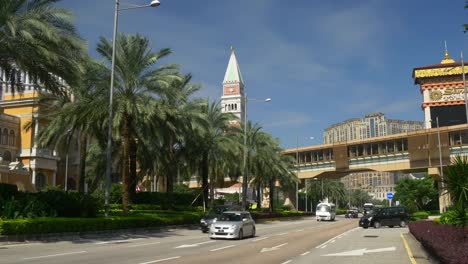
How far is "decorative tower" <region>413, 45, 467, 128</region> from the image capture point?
98.1 metres

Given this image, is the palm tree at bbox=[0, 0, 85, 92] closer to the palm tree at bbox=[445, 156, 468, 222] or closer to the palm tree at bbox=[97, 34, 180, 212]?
the palm tree at bbox=[97, 34, 180, 212]

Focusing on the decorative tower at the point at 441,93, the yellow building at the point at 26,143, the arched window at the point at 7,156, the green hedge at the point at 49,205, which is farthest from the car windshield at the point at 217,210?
the decorative tower at the point at 441,93

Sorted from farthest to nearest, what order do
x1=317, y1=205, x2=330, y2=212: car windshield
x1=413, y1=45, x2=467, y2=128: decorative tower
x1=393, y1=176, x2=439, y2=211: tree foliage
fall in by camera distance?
x1=413, y1=45, x2=467, y2=128: decorative tower
x1=393, y1=176, x2=439, y2=211: tree foliage
x1=317, y1=205, x2=330, y2=212: car windshield

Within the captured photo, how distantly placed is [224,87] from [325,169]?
98271 mm

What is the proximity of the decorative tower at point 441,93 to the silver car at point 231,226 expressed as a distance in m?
81.8

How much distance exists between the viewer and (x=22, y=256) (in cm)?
1493

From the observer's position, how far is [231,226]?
23.5m

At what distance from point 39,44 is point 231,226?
39.8 ft

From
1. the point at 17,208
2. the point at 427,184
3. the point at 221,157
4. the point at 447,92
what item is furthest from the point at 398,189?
the point at 17,208

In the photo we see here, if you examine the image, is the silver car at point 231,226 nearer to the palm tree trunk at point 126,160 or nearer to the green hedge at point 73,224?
the green hedge at point 73,224

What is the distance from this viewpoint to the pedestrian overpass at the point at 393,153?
210 ft

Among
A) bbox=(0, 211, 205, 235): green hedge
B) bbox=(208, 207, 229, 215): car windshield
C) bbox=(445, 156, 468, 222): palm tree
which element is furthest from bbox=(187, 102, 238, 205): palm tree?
bbox=(445, 156, 468, 222): palm tree

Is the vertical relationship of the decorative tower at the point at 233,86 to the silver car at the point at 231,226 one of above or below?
above

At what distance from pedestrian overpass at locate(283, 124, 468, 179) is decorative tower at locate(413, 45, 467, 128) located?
31.1m
